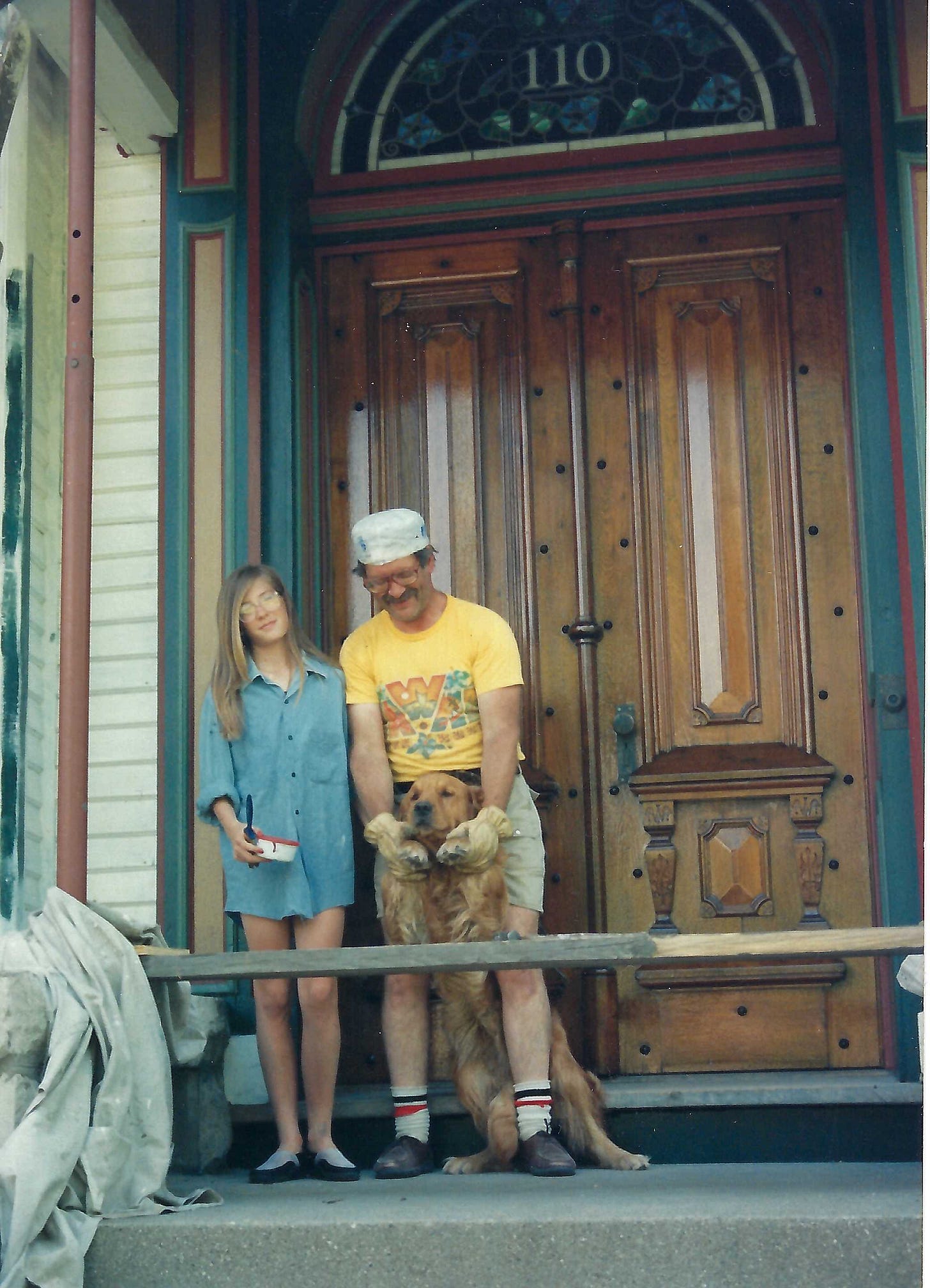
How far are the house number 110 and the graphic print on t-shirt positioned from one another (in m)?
2.43

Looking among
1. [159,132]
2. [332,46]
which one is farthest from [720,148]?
[159,132]

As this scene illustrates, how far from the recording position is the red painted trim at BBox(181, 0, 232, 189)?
21.5ft

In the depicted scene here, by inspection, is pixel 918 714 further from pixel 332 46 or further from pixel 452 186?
pixel 332 46

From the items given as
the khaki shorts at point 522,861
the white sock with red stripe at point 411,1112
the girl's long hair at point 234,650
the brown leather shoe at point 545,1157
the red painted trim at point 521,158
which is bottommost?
the brown leather shoe at point 545,1157

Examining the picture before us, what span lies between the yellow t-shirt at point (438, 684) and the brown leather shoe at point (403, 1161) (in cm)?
110

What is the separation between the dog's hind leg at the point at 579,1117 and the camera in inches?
210

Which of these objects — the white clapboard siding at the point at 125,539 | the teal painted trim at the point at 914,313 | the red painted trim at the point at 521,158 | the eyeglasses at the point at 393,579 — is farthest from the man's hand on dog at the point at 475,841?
the red painted trim at the point at 521,158

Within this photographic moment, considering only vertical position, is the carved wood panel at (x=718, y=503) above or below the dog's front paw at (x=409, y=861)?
above

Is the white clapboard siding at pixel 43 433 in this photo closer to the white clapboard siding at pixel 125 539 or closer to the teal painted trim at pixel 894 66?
the white clapboard siding at pixel 125 539

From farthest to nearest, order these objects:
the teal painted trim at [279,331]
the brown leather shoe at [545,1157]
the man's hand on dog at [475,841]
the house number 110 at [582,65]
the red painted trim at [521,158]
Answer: the house number 110 at [582,65] < the red painted trim at [521,158] < the teal painted trim at [279,331] < the man's hand on dog at [475,841] < the brown leather shoe at [545,1157]

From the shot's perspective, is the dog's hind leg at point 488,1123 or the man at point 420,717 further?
the man at point 420,717

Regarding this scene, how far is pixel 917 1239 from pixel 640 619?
2.73 m

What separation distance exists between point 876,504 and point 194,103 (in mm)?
2876

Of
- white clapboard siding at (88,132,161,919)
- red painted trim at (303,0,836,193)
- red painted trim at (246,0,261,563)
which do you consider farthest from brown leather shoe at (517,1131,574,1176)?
red painted trim at (303,0,836,193)
